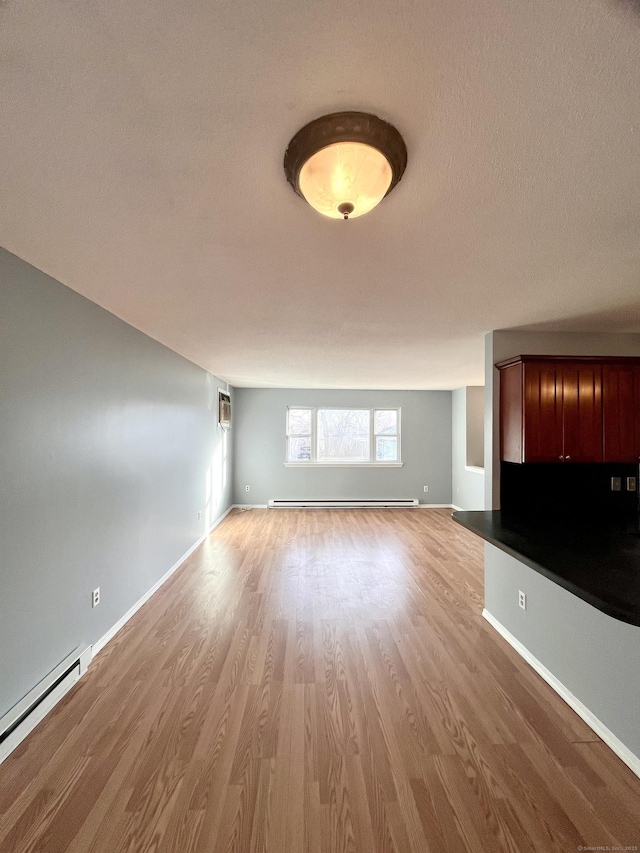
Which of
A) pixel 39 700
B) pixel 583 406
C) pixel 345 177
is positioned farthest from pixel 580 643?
pixel 39 700

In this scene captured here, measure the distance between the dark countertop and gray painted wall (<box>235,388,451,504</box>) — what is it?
4.36 m

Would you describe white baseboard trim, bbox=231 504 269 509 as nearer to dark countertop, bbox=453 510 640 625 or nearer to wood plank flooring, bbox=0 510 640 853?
wood plank flooring, bbox=0 510 640 853

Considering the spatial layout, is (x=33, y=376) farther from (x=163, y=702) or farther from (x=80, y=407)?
Answer: (x=163, y=702)

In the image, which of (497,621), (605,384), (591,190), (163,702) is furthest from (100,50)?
(497,621)

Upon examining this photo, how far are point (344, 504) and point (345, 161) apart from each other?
6.52 m

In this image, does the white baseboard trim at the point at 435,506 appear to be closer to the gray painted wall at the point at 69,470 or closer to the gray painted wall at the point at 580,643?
the gray painted wall at the point at 580,643

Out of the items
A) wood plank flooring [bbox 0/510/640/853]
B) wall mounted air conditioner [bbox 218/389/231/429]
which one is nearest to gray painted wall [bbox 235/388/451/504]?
wall mounted air conditioner [bbox 218/389/231/429]

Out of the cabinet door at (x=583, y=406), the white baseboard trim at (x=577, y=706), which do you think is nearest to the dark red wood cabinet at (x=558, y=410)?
the cabinet door at (x=583, y=406)

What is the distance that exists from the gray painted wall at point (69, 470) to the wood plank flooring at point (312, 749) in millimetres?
400

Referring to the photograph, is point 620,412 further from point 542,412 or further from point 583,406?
point 542,412

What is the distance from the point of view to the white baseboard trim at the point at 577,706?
1627 millimetres

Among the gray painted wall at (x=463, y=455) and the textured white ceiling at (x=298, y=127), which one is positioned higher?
the textured white ceiling at (x=298, y=127)

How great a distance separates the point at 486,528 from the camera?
2.18 m

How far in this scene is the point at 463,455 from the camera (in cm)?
661
